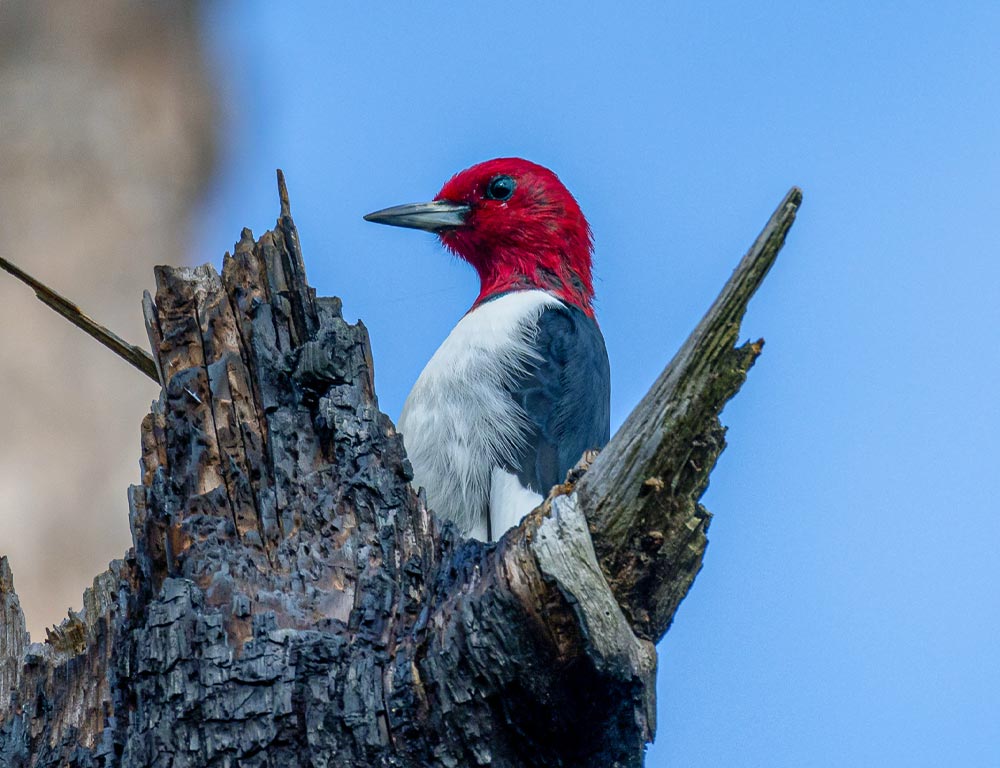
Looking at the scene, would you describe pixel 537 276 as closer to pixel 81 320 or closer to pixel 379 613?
pixel 81 320

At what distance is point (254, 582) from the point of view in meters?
2.50

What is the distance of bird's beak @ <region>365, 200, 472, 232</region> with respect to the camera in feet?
16.6

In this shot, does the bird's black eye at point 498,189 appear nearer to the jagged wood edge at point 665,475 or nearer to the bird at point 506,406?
the bird at point 506,406

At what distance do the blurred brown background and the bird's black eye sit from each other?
3.72 feet

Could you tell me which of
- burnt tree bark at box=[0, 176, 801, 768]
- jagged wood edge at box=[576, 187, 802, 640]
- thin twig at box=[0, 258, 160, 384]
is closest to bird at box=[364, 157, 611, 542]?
thin twig at box=[0, 258, 160, 384]

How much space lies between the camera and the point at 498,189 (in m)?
5.30

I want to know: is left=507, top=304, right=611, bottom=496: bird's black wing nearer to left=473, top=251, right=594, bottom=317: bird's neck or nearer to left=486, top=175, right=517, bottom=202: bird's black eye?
left=473, top=251, right=594, bottom=317: bird's neck

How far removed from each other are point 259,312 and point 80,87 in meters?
2.38

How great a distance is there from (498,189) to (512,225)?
0.21m

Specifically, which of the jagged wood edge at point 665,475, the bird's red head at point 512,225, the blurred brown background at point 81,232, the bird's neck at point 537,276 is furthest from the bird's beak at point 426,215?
the jagged wood edge at point 665,475

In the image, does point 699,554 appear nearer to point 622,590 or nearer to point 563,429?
point 622,590

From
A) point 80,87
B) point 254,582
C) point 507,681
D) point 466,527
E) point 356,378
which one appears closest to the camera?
point 507,681

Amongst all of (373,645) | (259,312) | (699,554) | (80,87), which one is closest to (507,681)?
(373,645)

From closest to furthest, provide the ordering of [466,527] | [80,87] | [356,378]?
[356,378] → [466,527] → [80,87]
